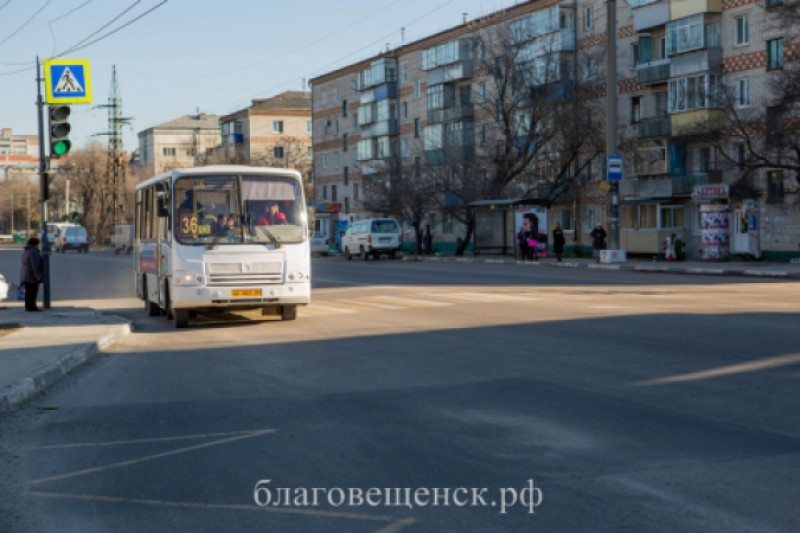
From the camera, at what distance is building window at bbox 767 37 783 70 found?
45.0 m

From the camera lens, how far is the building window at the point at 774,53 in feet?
148

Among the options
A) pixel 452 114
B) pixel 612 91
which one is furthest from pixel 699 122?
pixel 452 114

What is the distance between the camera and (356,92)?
9075cm

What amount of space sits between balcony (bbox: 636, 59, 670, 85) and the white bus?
36.7m

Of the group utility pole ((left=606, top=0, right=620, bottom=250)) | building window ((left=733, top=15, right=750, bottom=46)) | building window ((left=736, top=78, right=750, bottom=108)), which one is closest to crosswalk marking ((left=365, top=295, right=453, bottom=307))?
utility pole ((left=606, top=0, right=620, bottom=250))

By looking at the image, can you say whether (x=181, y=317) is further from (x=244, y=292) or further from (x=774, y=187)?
(x=774, y=187)

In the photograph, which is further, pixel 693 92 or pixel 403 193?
pixel 403 193

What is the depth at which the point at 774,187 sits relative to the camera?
44.8m

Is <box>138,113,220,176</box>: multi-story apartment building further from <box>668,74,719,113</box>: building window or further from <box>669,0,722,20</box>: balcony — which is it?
<box>668,74,719,113</box>: building window

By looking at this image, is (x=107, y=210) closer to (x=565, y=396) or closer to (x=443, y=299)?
(x=443, y=299)

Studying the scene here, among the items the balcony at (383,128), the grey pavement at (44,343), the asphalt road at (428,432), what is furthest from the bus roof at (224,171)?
the balcony at (383,128)

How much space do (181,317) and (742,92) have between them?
3593 centimetres

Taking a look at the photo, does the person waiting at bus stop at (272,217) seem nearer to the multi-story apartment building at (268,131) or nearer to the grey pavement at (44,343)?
the grey pavement at (44,343)

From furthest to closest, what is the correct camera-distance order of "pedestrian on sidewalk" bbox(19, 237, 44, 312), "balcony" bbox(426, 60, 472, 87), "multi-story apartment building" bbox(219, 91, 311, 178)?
1. "multi-story apartment building" bbox(219, 91, 311, 178)
2. "balcony" bbox(426, 60, 472, 87)
3. "pedestrian on sidewalk" bbox(19, 237, 44, 312)
